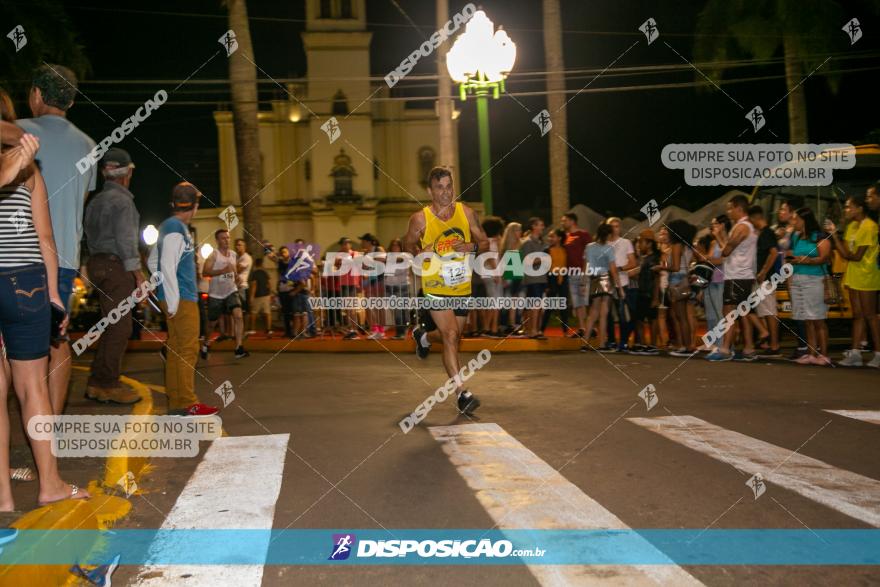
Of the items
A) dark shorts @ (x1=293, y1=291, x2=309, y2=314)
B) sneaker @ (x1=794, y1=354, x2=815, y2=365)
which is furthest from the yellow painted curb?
dark shorts @ (x1=293, y1=291, x2=309, y2=314)

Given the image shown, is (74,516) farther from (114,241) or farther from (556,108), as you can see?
(556,108)

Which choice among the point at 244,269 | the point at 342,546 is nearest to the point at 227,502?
the point at 342,546

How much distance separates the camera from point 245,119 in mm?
21422

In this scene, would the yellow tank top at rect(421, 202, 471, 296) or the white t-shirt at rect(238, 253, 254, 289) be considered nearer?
the yellow tank top at rect(421, 202, 471, 296)

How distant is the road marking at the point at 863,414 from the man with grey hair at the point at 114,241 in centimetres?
655

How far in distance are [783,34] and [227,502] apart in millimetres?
22855

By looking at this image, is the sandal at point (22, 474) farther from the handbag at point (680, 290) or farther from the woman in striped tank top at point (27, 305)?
the handbag at point (680, 290)

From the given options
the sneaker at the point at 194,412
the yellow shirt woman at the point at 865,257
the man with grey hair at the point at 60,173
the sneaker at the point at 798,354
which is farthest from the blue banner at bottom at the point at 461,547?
the sneaker at the point at 798,354

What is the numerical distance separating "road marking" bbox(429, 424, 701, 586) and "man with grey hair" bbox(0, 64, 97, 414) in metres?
2.83

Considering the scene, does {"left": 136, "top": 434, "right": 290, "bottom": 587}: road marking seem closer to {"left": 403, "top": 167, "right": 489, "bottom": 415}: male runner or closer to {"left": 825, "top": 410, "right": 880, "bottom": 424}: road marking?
{"left": 403, "top": 167, "right": 489, "bottom": 415}: male runner

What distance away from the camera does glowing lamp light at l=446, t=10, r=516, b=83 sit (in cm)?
1587

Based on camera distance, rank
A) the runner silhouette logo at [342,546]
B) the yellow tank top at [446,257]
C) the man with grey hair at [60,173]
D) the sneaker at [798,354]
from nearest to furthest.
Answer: the runner silhouette logo at [342,546] < the man with grey hair at [60,173] < the yellow tank top at [446,257] < the sneaker at [798,354]

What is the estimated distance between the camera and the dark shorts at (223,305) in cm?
1405

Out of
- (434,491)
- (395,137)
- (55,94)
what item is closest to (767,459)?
(434,491)
